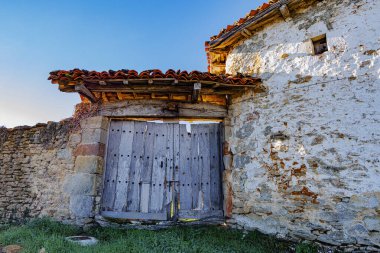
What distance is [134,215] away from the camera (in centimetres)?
465

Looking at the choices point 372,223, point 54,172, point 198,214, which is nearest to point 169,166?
point 198,214

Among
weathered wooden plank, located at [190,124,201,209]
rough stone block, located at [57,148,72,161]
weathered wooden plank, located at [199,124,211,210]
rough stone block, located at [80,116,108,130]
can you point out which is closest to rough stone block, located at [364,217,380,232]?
weathered wooden plank, located at [199,124,211,210]

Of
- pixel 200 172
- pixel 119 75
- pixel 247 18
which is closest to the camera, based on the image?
pixel 119 75

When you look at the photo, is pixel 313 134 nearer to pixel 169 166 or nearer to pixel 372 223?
pixel 372 223

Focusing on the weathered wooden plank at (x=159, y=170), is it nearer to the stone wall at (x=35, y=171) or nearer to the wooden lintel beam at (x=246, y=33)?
the stone wall at (x=35, y=171)

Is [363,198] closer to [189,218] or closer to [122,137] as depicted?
[189,218]

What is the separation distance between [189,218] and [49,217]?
8.13ft

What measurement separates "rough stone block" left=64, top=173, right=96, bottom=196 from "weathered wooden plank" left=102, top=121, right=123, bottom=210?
260mm

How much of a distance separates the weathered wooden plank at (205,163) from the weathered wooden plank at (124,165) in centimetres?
137

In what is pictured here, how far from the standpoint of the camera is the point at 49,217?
181 inches

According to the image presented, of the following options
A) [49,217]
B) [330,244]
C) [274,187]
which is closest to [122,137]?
[49,217]

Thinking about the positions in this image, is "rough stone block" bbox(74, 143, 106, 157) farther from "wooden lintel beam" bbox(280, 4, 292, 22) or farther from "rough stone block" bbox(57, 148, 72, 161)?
"wooden lintel beam" bbox(280, 4, 292, 22)

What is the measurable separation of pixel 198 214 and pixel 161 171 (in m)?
1.04

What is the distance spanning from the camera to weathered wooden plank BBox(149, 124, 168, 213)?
4.78m
